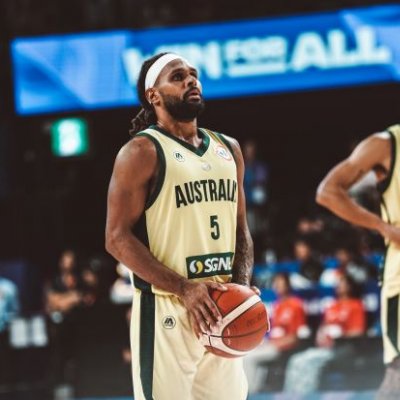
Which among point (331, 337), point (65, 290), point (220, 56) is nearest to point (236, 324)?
point (331, 337)

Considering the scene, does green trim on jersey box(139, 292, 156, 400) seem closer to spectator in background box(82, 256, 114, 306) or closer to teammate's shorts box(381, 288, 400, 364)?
teammate's shorts box(381, 288, 400, 364)

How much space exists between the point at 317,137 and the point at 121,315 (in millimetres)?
7050

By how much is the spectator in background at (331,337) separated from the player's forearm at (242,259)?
13.6 feet

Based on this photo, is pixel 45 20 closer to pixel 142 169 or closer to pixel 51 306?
pixel 51 306

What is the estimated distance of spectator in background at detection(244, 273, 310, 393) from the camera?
27.9ft

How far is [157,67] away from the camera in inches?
152

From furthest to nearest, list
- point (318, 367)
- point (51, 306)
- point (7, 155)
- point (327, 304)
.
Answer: point (7, 155)
point (51, 306)
point (327, 304)
point (318, 367)

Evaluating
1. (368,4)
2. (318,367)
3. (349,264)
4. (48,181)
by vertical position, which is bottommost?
(318,367)

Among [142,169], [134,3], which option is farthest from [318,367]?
[134,3]

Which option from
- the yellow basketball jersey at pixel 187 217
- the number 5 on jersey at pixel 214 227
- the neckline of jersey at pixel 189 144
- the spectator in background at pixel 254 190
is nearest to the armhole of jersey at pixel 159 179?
the yellow basketball jersey at pixel 187 217

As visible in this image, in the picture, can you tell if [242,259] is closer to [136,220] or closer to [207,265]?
[207,265]

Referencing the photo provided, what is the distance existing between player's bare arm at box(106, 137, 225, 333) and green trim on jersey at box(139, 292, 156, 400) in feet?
0.40

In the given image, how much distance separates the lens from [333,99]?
13109mm

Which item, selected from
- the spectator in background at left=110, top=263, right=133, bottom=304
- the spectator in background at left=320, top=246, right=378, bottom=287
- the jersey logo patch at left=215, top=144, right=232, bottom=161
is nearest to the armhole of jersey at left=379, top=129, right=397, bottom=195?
the jersey logo patch at left=215, top=144, right=232, bottom=161
